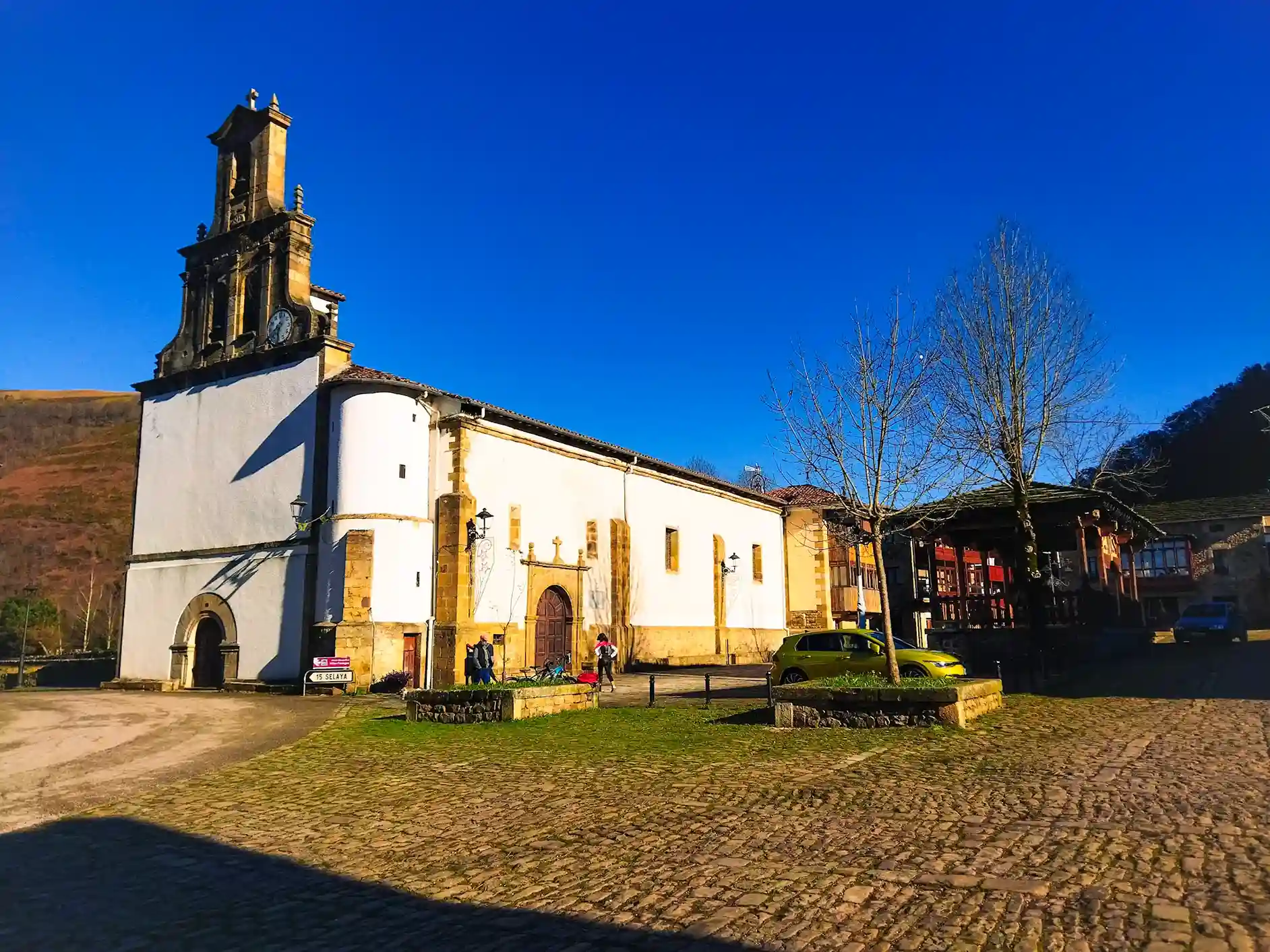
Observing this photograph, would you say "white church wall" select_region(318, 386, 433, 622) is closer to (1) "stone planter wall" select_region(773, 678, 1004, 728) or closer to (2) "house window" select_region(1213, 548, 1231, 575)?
(1) "stone planter wall" select_region(773, 678, 1004, 728)

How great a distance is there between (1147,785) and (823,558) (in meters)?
35.4

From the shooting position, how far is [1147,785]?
8.23 m

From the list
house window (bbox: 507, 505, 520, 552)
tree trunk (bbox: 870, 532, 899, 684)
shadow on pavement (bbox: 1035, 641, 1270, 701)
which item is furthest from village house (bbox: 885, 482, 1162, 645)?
house window (bbox: 507, 505, 520, 552)

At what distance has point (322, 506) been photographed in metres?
24.3

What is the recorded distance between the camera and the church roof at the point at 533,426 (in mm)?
24484

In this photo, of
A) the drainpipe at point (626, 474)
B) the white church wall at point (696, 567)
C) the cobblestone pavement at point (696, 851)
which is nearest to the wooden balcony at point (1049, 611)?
the white church wall at point (696, 567)

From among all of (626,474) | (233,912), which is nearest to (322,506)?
(626,474)

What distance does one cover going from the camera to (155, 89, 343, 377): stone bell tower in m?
27.2

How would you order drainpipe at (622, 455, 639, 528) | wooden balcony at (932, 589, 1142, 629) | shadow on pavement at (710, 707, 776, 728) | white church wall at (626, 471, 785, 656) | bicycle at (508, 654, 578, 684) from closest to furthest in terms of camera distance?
shadow on pavement at (710, 707, 776, 728) → bicycle at (508, 654, 578, 684) → wooden balcony at (932, 589, 1142, 629) → drainpipe at (622, 455, 639, 528) → white church wall at (626, 471, 785, 656)

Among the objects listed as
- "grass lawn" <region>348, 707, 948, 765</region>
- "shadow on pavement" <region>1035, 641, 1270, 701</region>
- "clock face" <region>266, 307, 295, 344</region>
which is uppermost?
"clock face" <region>266, 307, 295, 344</region>

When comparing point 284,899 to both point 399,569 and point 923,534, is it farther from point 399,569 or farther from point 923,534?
point 923,534

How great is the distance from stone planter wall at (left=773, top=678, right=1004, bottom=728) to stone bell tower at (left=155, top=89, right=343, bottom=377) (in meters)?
18.7

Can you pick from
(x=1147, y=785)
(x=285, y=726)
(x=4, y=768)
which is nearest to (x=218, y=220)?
(x=285, y=726)

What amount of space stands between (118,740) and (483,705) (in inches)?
230
